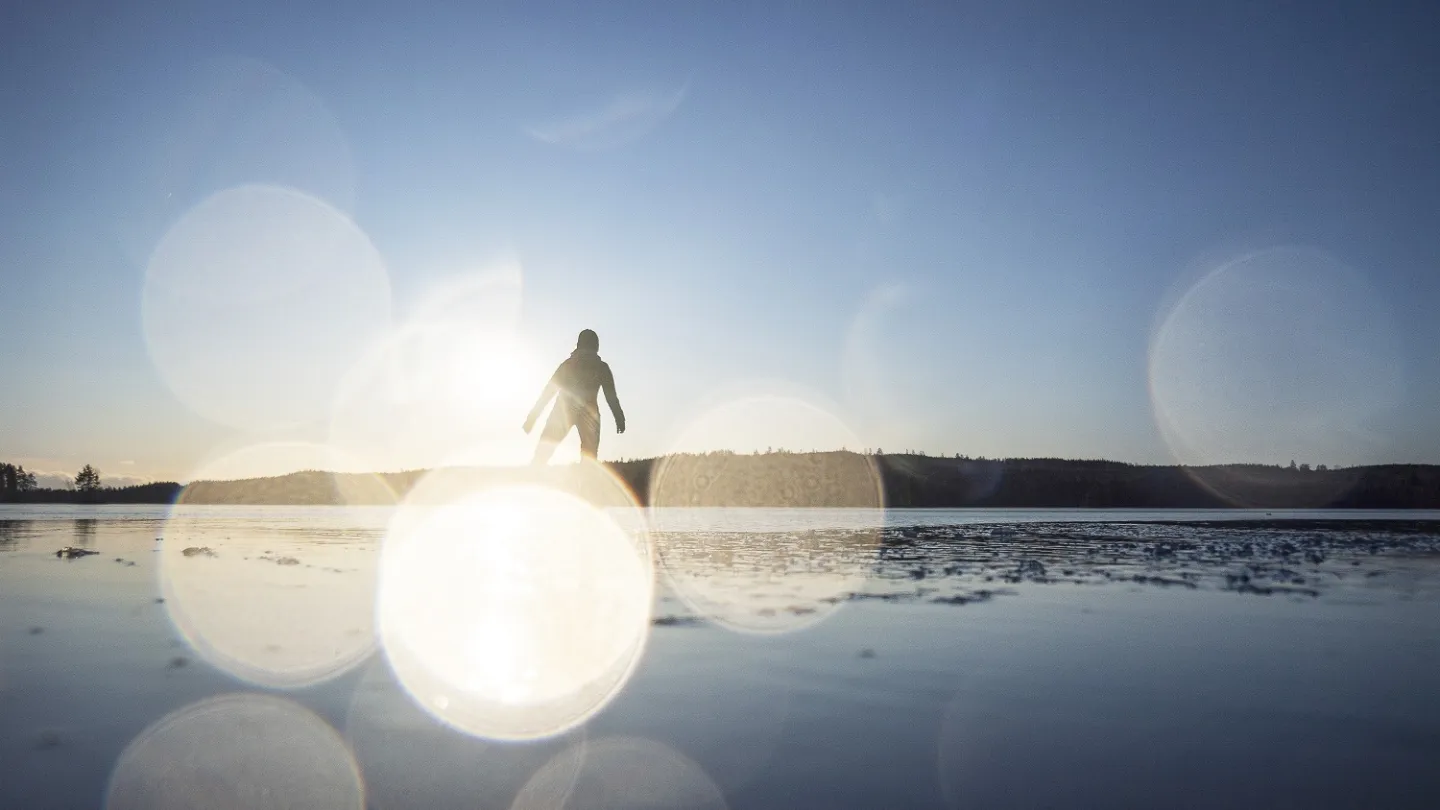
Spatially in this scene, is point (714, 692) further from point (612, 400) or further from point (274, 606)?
point (612, 400)

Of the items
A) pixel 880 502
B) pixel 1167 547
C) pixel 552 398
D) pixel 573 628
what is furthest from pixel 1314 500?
pixel 573 628

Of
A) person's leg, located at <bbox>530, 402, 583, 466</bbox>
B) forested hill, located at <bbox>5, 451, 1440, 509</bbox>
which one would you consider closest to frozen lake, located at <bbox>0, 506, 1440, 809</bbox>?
person's leg, located at <bbox>530, 402, 583, 466</bbox>

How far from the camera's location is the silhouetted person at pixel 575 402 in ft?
56.0

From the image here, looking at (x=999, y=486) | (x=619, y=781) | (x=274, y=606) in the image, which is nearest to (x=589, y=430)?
(x=274, y=606)

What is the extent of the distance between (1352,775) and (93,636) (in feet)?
28.7

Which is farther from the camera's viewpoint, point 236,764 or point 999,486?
point 999,486

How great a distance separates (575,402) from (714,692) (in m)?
12.4

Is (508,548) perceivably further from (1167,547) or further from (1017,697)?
(1167,547)

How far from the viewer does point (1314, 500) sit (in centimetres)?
9562

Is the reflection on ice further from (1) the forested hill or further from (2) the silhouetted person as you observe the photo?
(1) the forested hill

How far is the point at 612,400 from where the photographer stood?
17750 mm

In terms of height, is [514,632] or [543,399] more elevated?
[543,399]

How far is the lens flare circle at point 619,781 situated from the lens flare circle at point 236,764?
29.6 inches

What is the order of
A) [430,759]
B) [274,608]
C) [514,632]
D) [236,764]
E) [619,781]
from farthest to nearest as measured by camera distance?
[274,608]
[514,632]
[430,759]
[236,764]
[619,781]
